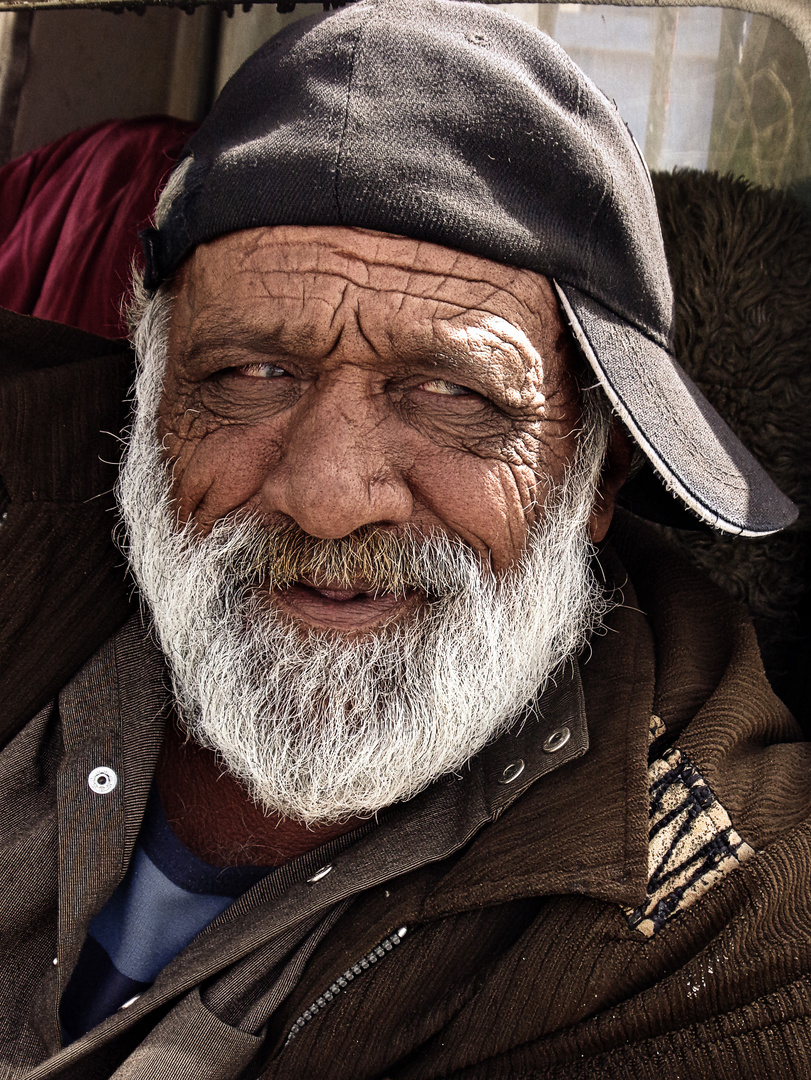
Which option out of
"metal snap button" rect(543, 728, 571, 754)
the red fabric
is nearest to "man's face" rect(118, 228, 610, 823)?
"metal snap button" rect(543, 728, 571, 754)

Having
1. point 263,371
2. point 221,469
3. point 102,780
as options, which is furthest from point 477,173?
point 102,780

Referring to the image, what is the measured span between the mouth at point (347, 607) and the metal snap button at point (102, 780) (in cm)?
50

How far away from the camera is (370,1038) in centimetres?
167

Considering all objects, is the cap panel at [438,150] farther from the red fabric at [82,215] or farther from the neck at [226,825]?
the neck at [226,825]

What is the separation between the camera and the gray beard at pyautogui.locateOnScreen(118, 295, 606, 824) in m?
1.87

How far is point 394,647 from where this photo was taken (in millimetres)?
1863

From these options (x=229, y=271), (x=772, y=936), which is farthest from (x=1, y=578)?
(x=772, y=936)

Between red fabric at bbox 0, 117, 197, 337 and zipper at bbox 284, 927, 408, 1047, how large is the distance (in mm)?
1794

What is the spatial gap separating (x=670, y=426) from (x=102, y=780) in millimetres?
1289

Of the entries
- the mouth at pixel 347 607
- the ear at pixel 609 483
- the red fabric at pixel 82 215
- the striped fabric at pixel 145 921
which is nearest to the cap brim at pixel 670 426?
the ear at pixel 609 483

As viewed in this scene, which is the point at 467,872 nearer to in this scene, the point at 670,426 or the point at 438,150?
the point at 670,426

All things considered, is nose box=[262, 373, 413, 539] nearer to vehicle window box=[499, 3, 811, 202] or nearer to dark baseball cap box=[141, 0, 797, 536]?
dark baseball cap box=[141, 0, 797, 536]

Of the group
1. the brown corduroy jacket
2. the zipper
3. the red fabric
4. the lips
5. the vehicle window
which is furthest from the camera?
the red fabric

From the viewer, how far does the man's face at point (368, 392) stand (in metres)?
1.77
